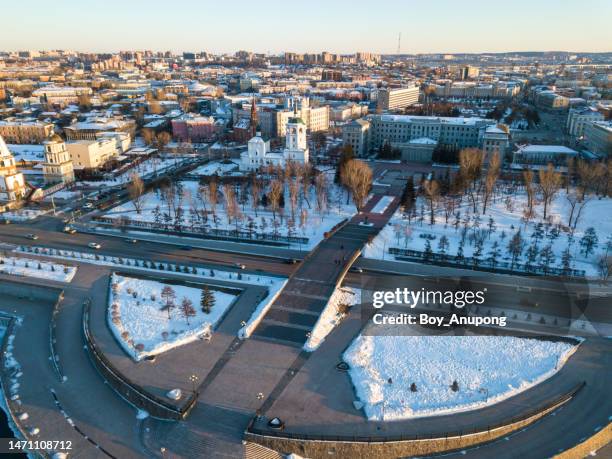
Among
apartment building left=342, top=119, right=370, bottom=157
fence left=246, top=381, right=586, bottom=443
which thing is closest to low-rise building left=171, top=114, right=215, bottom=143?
apartment building left=342, top=119, right=370, bottom=157

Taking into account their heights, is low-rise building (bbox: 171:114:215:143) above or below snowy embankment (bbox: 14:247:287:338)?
above

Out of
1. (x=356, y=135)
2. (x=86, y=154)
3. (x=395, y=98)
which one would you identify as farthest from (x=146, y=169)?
(x=395, y=98)

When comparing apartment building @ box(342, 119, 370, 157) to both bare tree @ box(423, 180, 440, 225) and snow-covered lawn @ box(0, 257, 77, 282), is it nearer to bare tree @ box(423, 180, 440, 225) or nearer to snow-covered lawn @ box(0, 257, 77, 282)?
bare tree @ box(423, 180, 440, 225)

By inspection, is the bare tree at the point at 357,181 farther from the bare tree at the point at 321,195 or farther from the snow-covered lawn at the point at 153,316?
the snow-covered lawn at the point at 153,316

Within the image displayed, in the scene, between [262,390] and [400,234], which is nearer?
[262,390]

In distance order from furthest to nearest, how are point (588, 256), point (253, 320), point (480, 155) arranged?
1. point (480, 155)
2. point (588, 256)
3. point (253, 320)

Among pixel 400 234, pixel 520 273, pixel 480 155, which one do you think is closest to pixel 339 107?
pixel 480 155

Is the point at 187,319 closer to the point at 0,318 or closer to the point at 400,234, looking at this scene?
the point at 0,318

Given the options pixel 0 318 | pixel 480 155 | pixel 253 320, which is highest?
pixel 480 155
